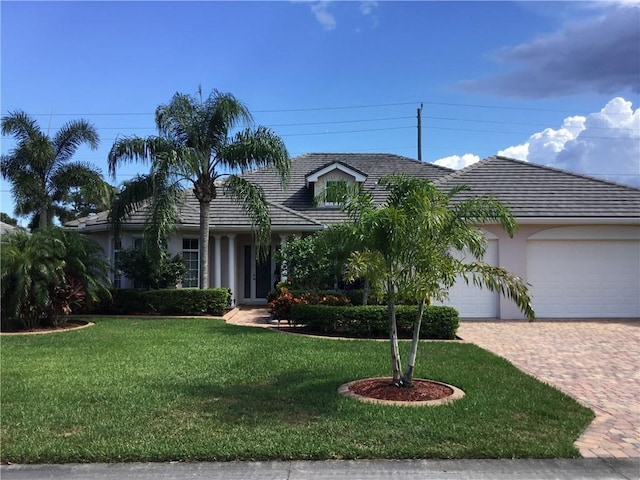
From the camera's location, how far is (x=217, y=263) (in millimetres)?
19031

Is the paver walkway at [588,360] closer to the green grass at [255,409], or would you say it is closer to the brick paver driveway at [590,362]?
the brick paver driveway at [590,362]

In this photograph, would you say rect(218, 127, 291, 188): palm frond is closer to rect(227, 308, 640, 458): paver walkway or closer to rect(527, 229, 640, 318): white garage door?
rect(227, 308, 640, 458): paver walkway

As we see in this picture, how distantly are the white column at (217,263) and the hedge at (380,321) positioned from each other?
712cm

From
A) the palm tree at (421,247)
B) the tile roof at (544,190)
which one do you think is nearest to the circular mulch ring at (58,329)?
the palm tree at (421,247)

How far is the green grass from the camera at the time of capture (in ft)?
16.7

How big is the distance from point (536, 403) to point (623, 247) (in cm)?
1184

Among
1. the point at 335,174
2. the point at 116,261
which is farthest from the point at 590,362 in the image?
the point at 116,261

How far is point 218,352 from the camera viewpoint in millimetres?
10086

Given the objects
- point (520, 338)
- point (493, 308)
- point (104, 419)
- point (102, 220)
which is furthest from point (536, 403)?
point (102, 220)

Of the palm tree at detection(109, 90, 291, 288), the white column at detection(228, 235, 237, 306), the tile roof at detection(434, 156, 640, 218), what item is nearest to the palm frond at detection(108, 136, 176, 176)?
the palm tree at detection(109, 90, 291, 288)

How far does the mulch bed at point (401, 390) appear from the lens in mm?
6777

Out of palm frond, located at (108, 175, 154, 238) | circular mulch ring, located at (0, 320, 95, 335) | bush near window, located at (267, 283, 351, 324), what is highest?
palm frond, located at (108, 175, 154, 238)

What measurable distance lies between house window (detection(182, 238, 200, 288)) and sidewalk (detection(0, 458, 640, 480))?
1406 cm

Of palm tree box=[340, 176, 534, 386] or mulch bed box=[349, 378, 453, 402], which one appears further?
mulch bed box=[349, 378, 453, 402]
